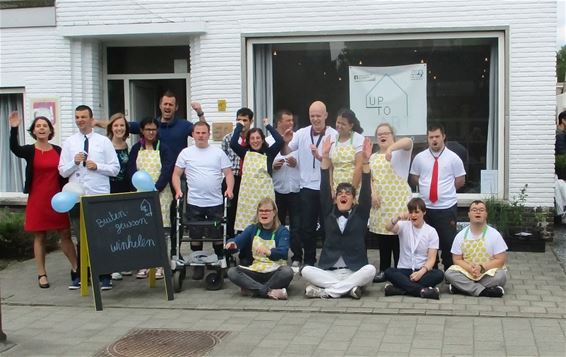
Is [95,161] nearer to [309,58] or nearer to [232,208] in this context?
[232,208]

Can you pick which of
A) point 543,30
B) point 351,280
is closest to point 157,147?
point 351,280

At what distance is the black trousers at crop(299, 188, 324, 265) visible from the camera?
8.34 metres

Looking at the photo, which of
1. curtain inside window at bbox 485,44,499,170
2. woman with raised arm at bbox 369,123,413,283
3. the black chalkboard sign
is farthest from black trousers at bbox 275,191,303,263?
curtain inside window at bbox 485,44,499,170

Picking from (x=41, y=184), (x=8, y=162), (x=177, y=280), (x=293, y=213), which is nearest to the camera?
(x=177, y=280)

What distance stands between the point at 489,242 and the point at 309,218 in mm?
2093

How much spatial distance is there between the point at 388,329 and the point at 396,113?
512 centimetres

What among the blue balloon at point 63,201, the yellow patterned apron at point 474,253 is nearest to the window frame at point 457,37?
the yellow patterned apron at point 474,253

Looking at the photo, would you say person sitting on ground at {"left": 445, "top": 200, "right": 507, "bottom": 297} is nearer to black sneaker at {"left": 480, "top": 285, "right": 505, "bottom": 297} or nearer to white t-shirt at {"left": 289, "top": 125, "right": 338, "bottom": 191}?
black sneaker at {"left": 480, "top": 285, "right": 505, "bottom": 297}

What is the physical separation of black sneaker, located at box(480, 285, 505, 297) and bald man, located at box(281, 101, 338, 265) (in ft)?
6.83

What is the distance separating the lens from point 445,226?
25.6 feet

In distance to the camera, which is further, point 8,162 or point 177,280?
point 8,162

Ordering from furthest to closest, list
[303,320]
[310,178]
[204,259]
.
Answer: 1. [310,178]
2. [204,259]
3. [303,320]

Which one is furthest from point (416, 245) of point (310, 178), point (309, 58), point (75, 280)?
point (309, 58)

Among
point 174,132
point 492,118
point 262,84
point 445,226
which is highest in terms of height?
point 262,84
